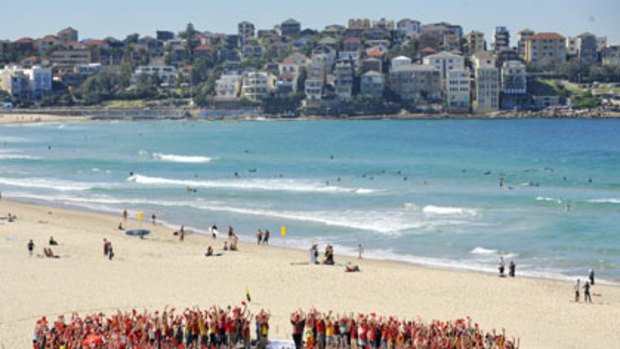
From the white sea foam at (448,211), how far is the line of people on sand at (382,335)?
23.1m

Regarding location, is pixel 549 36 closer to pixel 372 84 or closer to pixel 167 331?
pixel 372 84

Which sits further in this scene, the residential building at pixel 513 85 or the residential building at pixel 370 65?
the residential building at pixel 370 65

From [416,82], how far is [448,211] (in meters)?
101

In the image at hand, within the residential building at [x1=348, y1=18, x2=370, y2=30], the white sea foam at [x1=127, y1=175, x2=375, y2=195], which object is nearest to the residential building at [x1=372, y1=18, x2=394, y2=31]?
the residential building at [x1=348, y1=18, x2=370, y2=30]

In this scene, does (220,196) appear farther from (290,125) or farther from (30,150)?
(290,125)

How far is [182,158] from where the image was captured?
245ft

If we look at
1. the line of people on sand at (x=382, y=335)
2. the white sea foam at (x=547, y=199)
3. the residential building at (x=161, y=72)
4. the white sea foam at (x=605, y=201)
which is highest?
the residential building at (x=161, y=72)

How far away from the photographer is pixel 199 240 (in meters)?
35.9

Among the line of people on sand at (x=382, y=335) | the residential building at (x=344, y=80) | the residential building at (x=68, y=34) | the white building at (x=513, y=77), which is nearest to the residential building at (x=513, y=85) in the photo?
the white building at (x=513, y=77)

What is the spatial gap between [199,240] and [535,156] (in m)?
47.2

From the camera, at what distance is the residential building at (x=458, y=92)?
13625cm

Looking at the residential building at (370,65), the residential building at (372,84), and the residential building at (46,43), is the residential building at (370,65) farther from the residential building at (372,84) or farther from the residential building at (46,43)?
the residential building at (46,43)

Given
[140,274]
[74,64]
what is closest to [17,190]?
[140,274]

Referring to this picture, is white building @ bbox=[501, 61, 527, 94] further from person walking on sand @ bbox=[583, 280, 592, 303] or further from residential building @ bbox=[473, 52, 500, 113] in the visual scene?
person walking on sand @ bbox=[583, 280, 592, 303]
